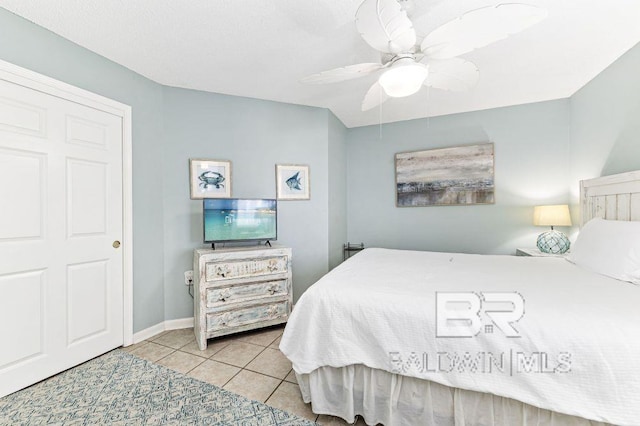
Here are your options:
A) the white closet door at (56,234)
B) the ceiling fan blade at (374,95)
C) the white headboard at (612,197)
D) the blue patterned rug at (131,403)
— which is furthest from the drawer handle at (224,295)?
the white headboard at (612,197)

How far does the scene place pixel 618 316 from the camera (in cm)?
111

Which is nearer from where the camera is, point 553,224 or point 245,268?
point 245,268

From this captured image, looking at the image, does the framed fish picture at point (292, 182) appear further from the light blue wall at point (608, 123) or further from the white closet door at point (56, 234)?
the light blue wall at point (608, 123)

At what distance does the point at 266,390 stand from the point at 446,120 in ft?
12.0

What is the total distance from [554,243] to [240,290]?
319 centimetres

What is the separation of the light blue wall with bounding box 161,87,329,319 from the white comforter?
1517 mm

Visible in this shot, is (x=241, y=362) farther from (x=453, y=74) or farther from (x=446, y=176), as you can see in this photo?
(x=446, y=176)

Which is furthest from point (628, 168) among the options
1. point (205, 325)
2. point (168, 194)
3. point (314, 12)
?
point (168, 194)

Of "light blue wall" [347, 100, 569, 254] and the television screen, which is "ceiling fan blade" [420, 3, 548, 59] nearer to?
the television screen

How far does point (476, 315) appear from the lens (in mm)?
1249

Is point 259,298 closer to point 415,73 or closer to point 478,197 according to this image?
point 415,73

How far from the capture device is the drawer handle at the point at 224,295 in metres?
2.39

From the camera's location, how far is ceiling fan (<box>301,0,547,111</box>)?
1.16 m

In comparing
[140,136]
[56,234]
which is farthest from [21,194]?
[140,136]
